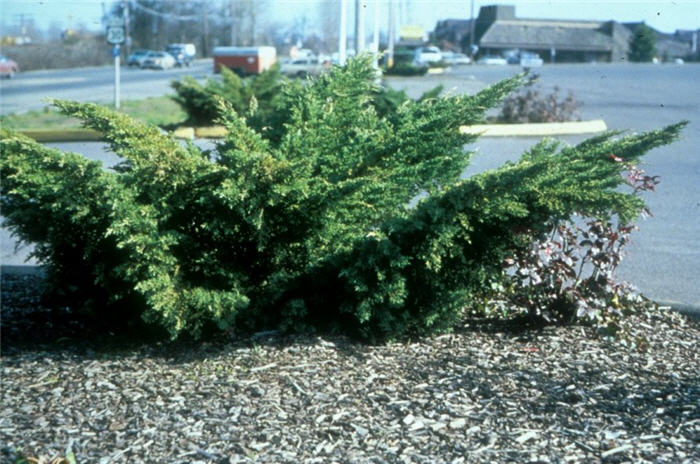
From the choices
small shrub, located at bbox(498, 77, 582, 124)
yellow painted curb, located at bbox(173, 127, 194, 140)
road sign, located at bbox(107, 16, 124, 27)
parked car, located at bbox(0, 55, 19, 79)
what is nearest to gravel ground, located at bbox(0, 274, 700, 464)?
yellow painted curb, located at bbox(173, 127, 194, 140)

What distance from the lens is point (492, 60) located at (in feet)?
189

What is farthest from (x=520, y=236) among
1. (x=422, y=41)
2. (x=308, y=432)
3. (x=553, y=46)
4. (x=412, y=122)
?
(x=422, y=41)

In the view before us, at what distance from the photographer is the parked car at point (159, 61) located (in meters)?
53.9

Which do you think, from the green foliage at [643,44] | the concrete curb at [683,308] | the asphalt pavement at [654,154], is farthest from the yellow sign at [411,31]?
the concrete curb at [683,308]

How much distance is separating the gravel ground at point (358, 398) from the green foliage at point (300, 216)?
0.23 meters

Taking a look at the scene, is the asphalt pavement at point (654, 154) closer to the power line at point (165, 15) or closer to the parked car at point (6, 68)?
the parked car at point (6, 68)

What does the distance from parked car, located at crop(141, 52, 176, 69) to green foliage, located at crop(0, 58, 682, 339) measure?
170ft

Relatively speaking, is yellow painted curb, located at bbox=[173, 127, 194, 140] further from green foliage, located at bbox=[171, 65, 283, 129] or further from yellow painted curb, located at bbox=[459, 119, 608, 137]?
yellow painted curb, located at bbox=[459, 119, 608, 137]

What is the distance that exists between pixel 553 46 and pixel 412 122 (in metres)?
43.2

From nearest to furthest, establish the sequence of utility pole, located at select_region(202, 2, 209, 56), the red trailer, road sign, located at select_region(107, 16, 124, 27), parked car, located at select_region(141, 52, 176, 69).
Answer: road sign, located at select_region(107, 16, 124, 27) < the red trailer < parked car, located at select_region(141, 52, 176, 69) < utility pole, located at select_region(202, 2, 209, 56)

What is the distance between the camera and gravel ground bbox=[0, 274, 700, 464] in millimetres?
3053

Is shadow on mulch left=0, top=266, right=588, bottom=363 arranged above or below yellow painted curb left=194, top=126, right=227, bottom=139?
below

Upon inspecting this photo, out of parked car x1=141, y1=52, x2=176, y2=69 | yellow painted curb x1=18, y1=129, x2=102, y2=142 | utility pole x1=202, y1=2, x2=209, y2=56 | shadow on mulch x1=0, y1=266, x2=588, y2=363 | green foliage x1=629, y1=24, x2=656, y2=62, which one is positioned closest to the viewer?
shadow on mulch x1=0, y1=266, x2=588, y2=363

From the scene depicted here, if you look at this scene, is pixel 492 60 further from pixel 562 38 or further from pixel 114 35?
pixel 114 35
